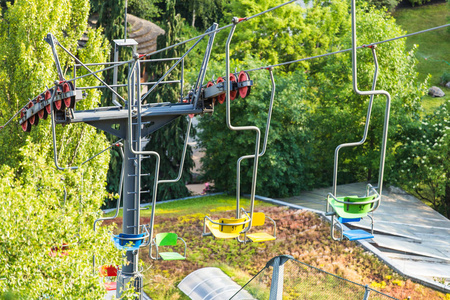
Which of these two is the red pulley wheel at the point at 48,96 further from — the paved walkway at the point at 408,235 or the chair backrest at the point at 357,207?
the paved walkway at the point at 408,235

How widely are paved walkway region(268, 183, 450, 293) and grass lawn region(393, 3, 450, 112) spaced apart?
1687 centimetres

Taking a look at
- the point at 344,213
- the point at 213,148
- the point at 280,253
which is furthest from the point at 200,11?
Result: the point at 344,213

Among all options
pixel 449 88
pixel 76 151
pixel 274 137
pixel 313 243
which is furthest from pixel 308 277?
pixel 449 88

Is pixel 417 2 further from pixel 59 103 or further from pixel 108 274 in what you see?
pixel 59 103

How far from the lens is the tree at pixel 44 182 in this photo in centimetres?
815

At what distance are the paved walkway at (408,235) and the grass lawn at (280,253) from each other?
666 mm

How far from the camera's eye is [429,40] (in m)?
49.1

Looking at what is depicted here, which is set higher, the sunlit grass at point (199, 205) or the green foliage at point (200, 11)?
the green foliage at point (200, 11)

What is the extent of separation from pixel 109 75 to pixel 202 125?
451 cm

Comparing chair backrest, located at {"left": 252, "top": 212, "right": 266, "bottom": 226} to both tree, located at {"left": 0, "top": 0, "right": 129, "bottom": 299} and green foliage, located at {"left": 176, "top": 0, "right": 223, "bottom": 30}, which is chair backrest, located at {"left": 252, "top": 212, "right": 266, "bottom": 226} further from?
green foliage, located at {"left": 176, "top": 0, "right": 223, "bottom": 30}

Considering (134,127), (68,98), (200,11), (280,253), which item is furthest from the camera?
(200,11)

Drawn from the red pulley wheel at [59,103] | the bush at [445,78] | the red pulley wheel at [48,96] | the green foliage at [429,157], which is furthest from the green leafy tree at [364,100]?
the bush at [445,78]

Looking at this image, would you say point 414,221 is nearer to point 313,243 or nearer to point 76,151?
point 313,243

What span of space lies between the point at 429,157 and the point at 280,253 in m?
8.53
